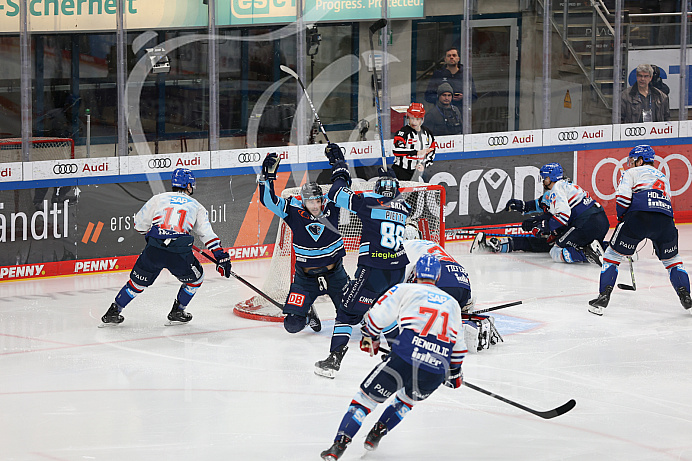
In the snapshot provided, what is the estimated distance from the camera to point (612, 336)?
23.3 ft

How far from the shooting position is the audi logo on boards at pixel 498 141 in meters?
11.3

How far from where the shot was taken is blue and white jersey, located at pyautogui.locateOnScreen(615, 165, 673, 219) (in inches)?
295

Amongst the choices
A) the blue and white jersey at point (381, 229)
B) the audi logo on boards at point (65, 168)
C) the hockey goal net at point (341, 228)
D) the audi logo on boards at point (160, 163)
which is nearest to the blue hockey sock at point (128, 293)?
the hockey goal net at point (341, 228)

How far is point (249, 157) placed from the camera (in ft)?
33.0

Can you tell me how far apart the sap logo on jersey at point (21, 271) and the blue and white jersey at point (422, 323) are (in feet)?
17.4

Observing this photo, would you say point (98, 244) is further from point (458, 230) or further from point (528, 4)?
point (528, 4)

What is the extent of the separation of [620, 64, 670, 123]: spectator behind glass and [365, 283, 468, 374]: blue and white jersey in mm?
8133

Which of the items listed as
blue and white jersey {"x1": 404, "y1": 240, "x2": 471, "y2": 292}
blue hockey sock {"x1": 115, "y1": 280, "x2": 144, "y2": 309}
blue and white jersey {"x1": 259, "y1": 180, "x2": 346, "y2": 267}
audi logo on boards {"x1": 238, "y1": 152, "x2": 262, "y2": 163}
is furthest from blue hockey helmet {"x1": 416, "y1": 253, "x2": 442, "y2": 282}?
audi logo on boards {"x1": 238, "y1": 152, "x2": 262, "y2": 163}

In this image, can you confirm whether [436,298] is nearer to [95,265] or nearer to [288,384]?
[288,384]

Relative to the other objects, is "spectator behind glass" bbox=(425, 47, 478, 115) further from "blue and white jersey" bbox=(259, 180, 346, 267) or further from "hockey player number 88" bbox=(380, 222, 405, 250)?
"hockey player number 88" bbox=(380, 222, 405, 250)

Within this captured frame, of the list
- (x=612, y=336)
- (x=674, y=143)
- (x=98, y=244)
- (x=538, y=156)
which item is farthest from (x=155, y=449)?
(x=674, y=143)

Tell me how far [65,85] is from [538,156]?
5482mm

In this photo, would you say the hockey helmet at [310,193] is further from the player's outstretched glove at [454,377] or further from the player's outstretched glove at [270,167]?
the player's outstretched glove at [454,377]

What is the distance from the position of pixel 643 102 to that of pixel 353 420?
873 centimetres
